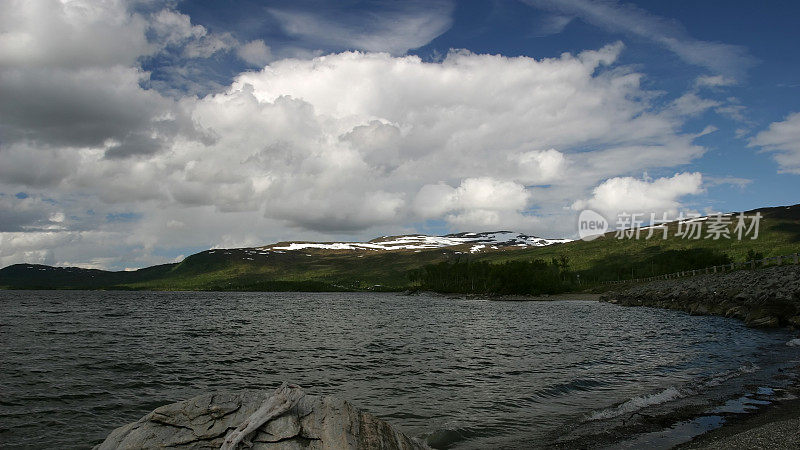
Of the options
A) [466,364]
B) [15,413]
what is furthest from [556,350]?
[15,413]

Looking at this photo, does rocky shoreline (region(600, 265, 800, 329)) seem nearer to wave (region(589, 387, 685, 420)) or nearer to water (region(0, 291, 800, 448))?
water (region(0, 291, 800, 448))

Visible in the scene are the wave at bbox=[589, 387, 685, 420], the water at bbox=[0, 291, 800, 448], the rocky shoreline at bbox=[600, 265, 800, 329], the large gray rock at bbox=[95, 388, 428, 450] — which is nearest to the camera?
the large gray rock at bbox=[95, 388, 428, 450]

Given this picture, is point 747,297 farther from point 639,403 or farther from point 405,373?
point 405,373

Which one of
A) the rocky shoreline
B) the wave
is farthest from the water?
the rocky shoreline

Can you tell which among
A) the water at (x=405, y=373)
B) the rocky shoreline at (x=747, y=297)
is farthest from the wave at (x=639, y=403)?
the rocky shoreline at (x=747, y=297)

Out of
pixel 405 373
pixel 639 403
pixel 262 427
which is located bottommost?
pixel 405 373

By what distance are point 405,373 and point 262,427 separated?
1898 cm

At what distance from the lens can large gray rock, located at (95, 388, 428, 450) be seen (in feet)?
28.2

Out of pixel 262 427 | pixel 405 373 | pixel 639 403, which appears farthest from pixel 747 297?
pixel 262 427

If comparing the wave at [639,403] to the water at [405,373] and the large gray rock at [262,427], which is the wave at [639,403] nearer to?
the water at [405,373]

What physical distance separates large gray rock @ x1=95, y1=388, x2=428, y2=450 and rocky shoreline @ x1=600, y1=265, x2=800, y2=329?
47.9 m

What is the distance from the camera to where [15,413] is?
725 inches

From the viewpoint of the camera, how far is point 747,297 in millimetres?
54750

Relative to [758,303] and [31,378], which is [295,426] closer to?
[31,378]
